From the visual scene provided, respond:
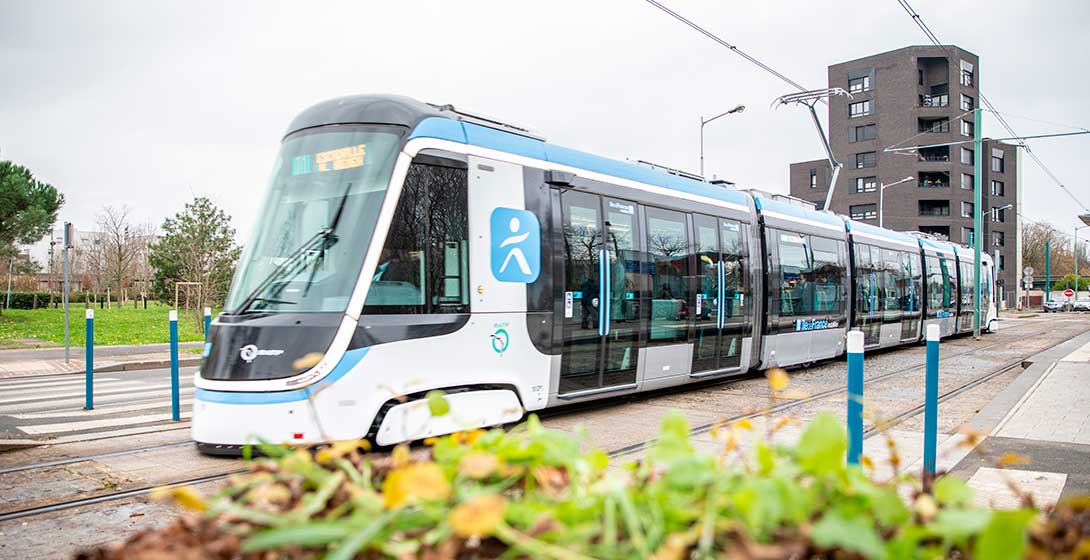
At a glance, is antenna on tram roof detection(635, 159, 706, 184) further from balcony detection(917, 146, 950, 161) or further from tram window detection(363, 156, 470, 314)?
balcony detection(917, 146, 950, 161)

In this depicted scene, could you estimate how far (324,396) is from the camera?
632 cm

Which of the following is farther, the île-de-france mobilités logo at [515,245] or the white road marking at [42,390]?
the white road marking at [42,390]

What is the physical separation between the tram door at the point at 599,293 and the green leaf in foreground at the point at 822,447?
22.6 feet

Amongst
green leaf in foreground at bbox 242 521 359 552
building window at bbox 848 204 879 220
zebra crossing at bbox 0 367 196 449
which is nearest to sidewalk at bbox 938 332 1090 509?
green leaf in foreground at bbox 242 521 359 552

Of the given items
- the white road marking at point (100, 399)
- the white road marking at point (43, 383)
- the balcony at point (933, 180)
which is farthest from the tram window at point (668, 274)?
the balcony at point (933, 180)

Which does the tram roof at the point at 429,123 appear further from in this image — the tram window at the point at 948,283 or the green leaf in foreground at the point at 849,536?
the tram window at the point at 948,283

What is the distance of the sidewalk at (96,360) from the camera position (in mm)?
16547

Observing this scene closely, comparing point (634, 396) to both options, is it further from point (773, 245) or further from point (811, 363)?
point (811, 363)

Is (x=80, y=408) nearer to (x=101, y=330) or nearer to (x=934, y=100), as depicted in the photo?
(x=101, y=330)

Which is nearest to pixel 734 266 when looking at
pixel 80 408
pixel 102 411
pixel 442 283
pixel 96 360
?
pixel 442 283

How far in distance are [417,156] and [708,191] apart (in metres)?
6.06

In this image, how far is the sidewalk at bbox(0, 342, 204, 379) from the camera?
651 inches

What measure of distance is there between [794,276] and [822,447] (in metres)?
13.2

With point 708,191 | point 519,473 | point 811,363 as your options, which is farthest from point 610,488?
point 811,363
